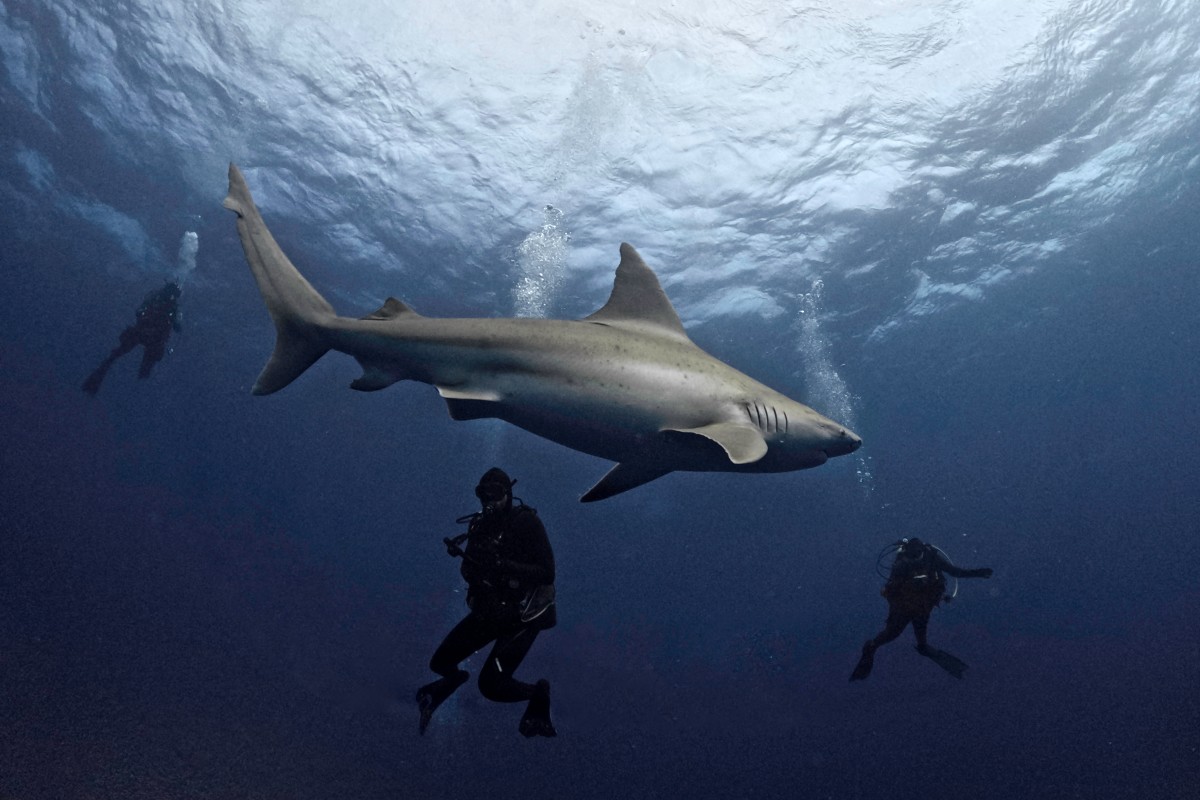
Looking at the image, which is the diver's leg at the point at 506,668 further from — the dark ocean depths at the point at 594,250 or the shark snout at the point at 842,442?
the dark ocean depths at the point at 594,250

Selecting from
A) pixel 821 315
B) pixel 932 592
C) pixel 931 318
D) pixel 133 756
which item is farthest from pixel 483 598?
pixel 931 318

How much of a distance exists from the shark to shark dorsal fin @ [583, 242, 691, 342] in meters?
0.02

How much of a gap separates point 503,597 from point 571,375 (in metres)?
2.09

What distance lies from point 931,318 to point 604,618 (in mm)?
62472

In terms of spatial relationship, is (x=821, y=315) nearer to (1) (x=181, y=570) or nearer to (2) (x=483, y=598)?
(2) (x=483, y=598)

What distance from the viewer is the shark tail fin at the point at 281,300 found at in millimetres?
5125

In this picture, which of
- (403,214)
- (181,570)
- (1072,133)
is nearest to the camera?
(1072,133)

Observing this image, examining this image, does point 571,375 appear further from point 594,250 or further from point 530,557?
point 594,250

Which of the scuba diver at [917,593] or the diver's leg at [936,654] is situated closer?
the scuba diver at [917,593]

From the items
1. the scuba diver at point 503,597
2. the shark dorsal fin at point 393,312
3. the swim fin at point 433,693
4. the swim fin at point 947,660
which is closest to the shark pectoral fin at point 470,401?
the scuba diver at point 503,597

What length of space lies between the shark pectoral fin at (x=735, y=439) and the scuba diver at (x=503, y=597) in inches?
66.9

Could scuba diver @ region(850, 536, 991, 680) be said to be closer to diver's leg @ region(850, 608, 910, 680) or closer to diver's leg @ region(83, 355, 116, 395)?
diver's leg @ region(850, 608, 910, 680)

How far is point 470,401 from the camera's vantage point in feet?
15.1

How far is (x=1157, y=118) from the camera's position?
18031 millimetres
